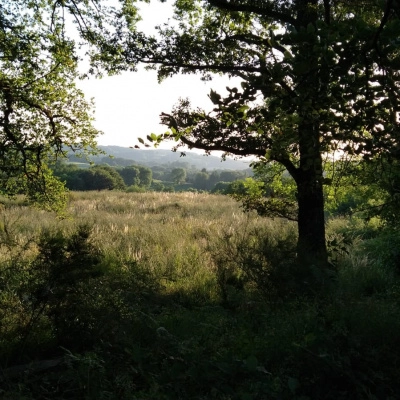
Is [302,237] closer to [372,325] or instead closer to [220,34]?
[372,325]

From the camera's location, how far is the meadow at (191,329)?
2947mm

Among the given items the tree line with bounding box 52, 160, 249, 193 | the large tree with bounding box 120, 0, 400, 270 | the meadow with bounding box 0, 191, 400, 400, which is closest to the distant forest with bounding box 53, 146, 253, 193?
the tree line with bounding box 52, 160, 249, 193

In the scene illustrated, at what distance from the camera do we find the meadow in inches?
116

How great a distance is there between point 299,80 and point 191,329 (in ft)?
14.0

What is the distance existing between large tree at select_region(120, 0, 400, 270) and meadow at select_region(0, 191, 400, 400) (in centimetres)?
142

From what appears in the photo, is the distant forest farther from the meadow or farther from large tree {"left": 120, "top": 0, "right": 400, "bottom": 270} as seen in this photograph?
the meadow

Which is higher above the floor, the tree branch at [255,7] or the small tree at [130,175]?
the tree branch at [255,7]

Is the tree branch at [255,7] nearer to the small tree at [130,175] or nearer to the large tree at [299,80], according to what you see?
the large tree at [299,80]

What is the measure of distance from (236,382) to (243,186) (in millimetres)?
7153

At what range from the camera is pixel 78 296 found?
192 inches

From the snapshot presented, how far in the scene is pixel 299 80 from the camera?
204 centimetres

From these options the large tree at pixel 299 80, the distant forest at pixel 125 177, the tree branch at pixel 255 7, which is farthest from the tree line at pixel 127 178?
the tree branch at pixel 255 7

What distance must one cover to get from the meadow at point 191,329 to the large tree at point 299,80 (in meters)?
1.42

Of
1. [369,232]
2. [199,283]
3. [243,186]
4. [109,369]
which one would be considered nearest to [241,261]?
[199,283]
